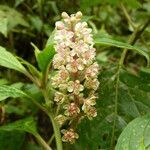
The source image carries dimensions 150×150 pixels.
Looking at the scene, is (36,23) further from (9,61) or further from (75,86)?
(75,86)

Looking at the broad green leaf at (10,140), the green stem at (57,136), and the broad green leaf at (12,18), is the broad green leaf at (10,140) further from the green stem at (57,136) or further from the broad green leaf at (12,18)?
the broad green leaf at (12,18)

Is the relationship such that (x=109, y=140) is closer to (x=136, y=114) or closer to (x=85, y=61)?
(x=136, y=114)

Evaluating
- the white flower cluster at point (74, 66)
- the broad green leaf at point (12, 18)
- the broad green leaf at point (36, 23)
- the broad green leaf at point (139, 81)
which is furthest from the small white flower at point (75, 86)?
the broad green leaf at point (36, 23)

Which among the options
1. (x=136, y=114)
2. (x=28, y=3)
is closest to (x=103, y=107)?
(x=136, y=114)

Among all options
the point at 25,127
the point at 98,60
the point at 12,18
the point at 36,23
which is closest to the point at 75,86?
the point at 25,127

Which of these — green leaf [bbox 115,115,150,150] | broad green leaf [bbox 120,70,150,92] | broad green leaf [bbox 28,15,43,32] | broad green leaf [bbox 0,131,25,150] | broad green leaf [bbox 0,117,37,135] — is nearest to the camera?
green leaf [bbox 115,115,150,150]

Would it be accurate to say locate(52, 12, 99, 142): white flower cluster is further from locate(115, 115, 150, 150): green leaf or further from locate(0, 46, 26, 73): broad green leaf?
locate(0, 46, 26, 73): broad green leaf

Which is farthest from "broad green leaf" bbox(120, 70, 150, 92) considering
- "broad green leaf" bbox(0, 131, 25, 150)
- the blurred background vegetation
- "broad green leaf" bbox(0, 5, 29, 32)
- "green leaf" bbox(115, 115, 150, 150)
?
"broad green leaf" bbox(0, 5, 29, 32)
